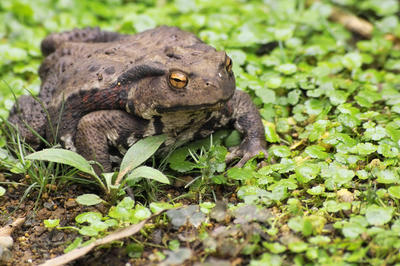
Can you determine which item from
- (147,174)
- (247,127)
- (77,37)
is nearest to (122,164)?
(147,174)

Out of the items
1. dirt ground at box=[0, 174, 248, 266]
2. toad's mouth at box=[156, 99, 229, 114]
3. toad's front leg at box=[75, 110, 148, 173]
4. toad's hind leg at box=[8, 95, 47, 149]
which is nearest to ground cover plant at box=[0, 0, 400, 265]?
dirt ground at box=[0, 174, 248, 266]

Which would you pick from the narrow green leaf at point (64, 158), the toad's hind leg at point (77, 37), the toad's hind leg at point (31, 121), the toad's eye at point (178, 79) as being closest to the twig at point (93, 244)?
the narrow green leaf at point (64, 158)

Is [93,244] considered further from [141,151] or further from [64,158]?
[141,151]

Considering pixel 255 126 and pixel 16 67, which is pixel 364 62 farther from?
pixel 16 67

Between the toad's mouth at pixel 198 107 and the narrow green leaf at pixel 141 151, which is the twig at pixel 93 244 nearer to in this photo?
the narrow green leaf at pixel 141 151

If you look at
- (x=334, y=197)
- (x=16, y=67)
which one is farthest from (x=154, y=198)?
(x=16, y=67)

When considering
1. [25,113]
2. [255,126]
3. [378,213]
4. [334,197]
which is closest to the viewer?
[378,213]

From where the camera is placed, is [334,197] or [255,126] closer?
[334,197]
